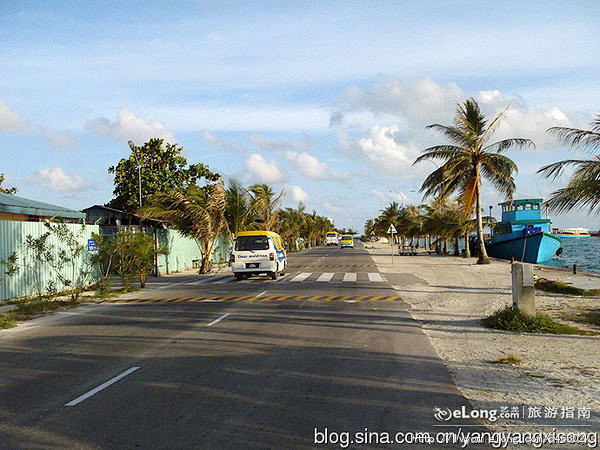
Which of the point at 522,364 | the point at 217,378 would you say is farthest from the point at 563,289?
the point at 217,378

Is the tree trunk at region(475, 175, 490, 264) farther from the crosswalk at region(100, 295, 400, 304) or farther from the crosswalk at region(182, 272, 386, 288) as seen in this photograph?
the crosswalk at region(100, 295, 400, 304)

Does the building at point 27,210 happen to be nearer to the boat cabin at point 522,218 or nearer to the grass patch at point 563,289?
the grass patch at point 563,289

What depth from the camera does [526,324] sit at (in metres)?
10.8

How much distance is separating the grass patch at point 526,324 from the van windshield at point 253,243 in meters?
12.5

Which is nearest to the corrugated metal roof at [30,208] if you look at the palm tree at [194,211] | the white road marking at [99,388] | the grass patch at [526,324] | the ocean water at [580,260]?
the palm tree at [194,211]

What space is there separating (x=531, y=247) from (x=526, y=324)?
114 ft

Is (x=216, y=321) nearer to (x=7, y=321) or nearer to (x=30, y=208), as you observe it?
(x=7, y=321)

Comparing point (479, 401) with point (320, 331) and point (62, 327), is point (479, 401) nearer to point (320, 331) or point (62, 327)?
point (320, 331)

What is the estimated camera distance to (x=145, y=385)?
6.85 meters

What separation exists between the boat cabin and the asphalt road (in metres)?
36.7

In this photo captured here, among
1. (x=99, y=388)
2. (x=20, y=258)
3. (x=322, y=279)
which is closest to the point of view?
(x=99, y=388)

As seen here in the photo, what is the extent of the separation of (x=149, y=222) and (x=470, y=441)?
28.6 meters

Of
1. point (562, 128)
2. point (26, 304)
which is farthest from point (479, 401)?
point (26, 304)

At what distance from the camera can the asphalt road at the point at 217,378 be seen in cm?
528
